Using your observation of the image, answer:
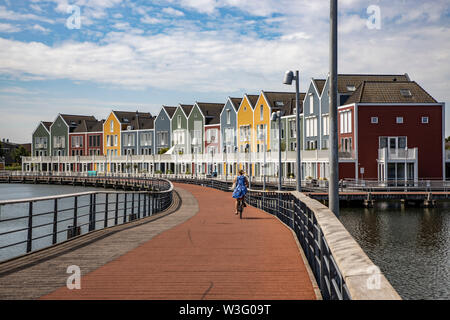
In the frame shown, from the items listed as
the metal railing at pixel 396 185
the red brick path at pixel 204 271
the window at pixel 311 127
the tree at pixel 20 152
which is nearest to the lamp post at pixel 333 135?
the red brick path at pixel 204 271

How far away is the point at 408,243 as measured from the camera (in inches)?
1105

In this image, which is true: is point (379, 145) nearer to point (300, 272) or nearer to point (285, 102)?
point (285, 102)

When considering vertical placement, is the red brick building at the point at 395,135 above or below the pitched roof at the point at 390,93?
below

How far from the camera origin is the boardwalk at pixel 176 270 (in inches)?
275

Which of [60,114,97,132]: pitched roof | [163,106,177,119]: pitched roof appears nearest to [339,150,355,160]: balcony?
[163,106,177,119]: pitched roof

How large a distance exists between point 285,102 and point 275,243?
63599 mm

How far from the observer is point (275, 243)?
12.0 meters

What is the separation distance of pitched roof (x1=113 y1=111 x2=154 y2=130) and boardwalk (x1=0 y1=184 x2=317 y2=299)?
89448 mm

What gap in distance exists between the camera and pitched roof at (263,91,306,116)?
71331 millimetres

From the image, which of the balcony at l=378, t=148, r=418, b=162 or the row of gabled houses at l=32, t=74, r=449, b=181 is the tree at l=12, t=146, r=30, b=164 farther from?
the balcony at l=378, t=148, r=418, b=162

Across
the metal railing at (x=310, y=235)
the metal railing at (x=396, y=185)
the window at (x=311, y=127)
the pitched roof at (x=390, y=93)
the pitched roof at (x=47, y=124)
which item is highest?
the pitched roof at (x=47, y=124)

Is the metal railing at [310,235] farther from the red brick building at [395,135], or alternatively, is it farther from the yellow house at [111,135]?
the yellow house at [111,135]

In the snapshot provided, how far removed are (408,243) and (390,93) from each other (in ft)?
99.2
